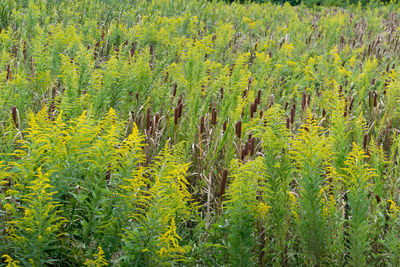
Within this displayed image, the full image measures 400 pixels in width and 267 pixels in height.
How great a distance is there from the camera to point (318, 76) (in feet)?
13.0

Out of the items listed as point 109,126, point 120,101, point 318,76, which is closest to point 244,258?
point 109,126

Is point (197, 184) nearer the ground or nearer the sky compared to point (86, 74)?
nearer the ground

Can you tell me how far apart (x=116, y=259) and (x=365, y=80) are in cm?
291

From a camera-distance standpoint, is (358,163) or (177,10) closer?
(358,163)

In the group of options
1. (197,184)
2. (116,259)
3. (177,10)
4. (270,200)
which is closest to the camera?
(116,259)

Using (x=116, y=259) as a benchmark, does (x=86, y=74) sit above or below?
above

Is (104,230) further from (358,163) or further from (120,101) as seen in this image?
(120,101)

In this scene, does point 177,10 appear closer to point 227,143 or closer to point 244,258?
point 227,143

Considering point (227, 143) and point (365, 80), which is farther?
→ point (365, 80)

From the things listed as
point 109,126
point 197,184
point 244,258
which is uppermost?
point 109,126

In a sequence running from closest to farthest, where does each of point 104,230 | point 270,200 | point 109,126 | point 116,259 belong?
1. point 116,259
2. point 104,230
3. point 270,200
4. point 109,126

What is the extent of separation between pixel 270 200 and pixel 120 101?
146 centimetres

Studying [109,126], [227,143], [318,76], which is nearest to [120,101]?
[227,143]

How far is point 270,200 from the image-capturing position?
64.4 inches
